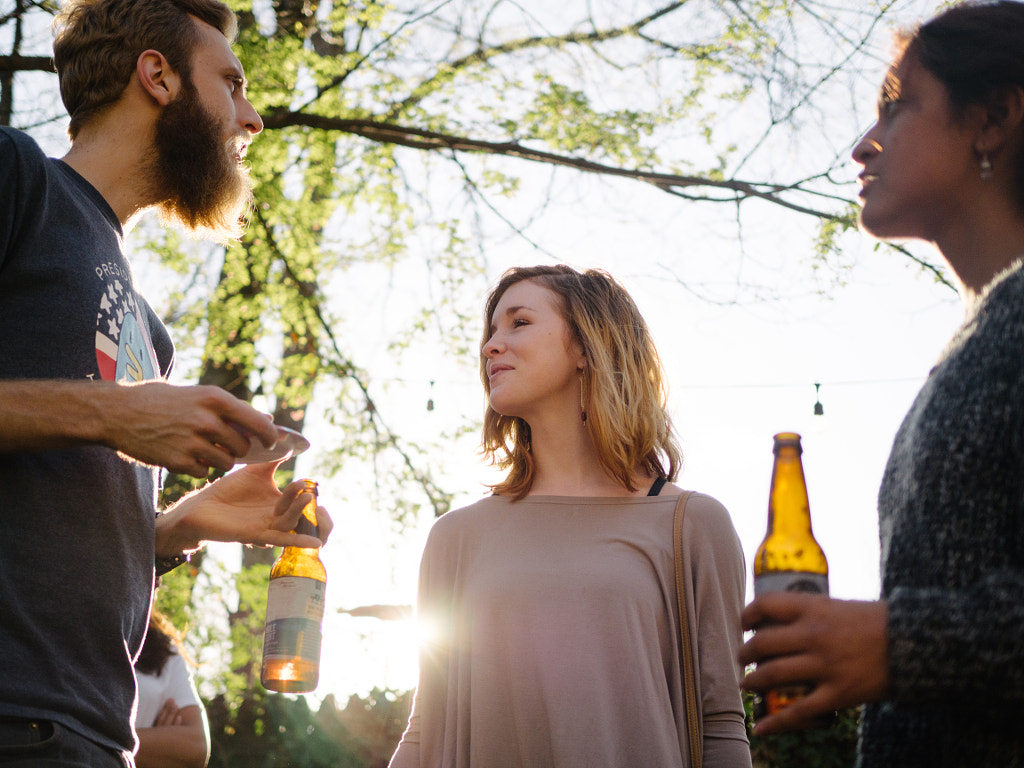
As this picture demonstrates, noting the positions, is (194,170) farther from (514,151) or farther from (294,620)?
(514,151)

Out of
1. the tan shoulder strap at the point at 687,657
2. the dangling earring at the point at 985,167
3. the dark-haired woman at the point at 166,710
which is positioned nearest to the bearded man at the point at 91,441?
the tan shoulder strap at the point at 687,657

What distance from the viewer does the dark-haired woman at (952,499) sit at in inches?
45.4

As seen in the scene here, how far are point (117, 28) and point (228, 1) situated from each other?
433cm

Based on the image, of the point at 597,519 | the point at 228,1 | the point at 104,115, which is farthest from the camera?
the point at 228,1

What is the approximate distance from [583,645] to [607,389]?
3.04ft

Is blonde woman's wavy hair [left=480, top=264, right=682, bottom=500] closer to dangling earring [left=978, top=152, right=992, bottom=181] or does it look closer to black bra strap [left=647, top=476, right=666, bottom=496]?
black bra strap [left=647, top=476, right=666, bottom=496]

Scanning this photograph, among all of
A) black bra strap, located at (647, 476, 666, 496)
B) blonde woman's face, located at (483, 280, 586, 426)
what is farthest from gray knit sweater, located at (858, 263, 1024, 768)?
blonde woman's face, located at (483, 280, 586, 426)

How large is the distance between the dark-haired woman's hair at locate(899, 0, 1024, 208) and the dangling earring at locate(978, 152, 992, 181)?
37mm

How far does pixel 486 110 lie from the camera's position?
25.9ft

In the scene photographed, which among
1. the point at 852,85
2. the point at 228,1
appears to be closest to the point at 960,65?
the point at 852,85

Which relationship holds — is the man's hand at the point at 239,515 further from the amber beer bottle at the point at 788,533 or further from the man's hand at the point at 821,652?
the man's hand at the point at 821,652

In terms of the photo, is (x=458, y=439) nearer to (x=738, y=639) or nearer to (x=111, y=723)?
(x=738, y=639)

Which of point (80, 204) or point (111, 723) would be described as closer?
point (111, 723)

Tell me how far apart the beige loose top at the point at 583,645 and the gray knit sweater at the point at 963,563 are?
1056 mm
